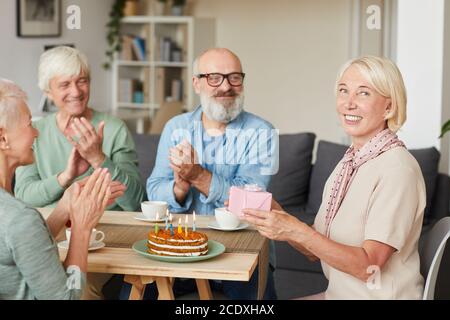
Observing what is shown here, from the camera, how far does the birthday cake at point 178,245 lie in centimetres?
149

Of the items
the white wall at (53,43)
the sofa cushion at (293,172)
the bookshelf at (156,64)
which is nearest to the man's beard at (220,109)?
the sofa cushion at (293,172)

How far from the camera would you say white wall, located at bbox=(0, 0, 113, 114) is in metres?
3.90

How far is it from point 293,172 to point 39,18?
1.86 metres

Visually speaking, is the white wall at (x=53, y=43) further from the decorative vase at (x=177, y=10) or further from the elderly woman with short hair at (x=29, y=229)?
the elderly woman with short hair at (x=29, y=229)

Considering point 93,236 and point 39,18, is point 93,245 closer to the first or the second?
point 93,236

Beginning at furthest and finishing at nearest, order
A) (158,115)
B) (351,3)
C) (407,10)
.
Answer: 1. (351,3)
2. (158,115)
3. (407,10)

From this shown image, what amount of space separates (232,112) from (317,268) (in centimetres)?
95

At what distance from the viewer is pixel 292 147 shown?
10.3 ft

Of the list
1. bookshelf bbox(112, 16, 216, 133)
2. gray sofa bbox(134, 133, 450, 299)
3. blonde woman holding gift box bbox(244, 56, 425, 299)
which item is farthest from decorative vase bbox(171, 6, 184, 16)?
blonde woman holding gift box bbox(244, 56, 425, 299)
